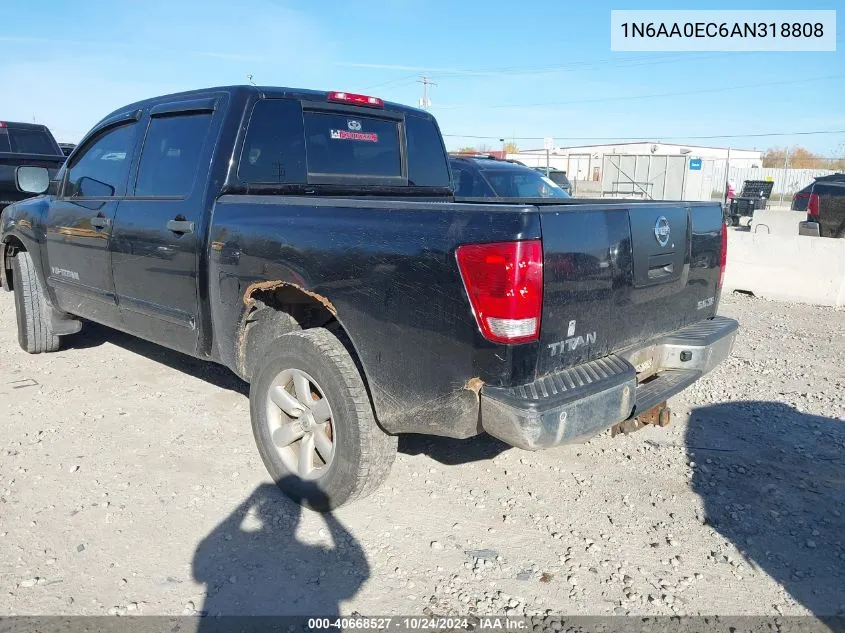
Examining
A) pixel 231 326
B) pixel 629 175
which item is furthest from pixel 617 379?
pixel 629 175

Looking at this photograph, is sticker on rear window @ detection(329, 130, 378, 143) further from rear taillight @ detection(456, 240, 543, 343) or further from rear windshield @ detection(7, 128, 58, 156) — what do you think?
rear windshield @ detection(7, 128, 58, 156)

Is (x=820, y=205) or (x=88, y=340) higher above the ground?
(x=820, y=205)

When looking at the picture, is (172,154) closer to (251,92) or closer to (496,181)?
(251,92)

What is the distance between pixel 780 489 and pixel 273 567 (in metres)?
2.65

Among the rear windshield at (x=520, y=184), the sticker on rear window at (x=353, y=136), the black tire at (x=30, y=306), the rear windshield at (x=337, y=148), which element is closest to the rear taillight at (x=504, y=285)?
the rear windshield at (x=337, y=148)

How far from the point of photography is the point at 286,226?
3119 millimetres

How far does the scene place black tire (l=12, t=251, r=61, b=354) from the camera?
18.0 ft

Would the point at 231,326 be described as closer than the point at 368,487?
No

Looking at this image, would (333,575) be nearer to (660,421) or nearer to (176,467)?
(176,467)

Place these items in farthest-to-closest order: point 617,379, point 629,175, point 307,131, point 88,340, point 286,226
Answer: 1. point 629,175
2. point 88,340
3. point 307,131
4. point 286,226
5. point 617,379

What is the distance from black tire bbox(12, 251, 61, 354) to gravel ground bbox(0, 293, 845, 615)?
0.95 metres

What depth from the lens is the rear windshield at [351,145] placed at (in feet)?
12.9

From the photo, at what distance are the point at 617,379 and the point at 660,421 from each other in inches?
29.1

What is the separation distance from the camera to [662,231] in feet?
10.0
